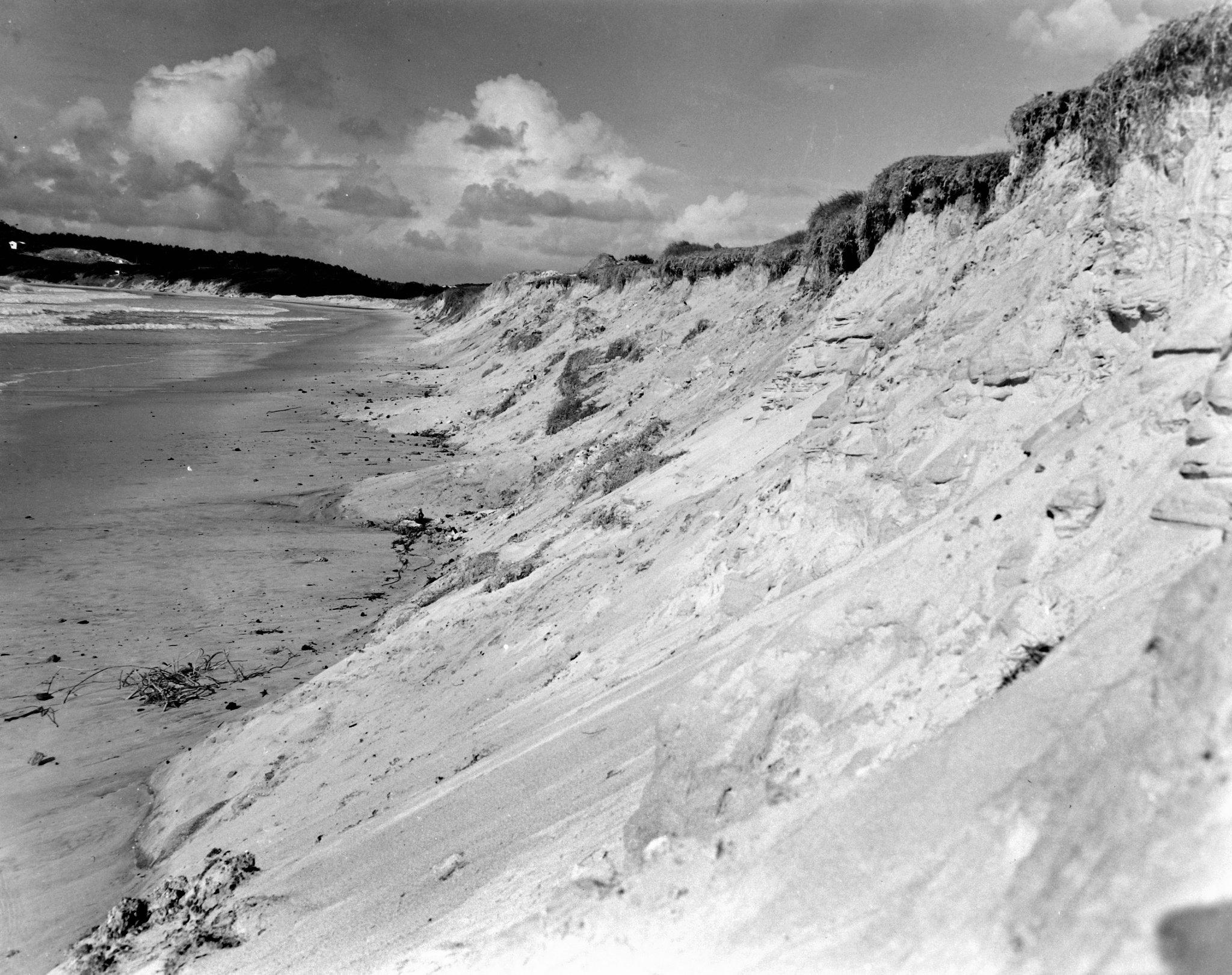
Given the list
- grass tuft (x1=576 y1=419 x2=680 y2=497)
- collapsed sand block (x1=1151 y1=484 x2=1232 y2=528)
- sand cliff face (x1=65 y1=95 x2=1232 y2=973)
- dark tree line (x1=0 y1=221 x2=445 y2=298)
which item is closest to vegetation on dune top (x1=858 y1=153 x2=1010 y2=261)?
sand cliff face (x1=65 y1=95 x2=1232 y2=973)

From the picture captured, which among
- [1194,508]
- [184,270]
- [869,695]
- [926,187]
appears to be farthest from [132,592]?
[184,270]

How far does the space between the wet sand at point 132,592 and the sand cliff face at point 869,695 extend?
0.72 m

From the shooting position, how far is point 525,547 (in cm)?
1105

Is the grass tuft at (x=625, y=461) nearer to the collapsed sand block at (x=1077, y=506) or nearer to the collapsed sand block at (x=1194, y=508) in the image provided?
the collapsed sand block at (x=1077, y=506)

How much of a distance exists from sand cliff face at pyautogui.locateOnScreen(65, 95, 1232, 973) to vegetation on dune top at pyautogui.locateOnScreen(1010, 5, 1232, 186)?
0.17 meters

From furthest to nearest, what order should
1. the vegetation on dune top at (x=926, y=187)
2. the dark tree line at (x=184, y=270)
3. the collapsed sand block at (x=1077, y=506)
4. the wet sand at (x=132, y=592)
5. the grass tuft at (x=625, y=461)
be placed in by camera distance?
the dark tree line at (x=184, y=270) → the grass tuft at (x=625, y=461) → the vegetation on dune top at (x=926, y=187) → the wet sand at (x=132, y=592) → the collapsed sand block at (x=1077, y=506)

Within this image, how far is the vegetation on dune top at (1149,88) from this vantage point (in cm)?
550

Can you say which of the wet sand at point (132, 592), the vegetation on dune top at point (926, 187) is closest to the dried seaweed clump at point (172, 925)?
the wet sand at point (132, 592)

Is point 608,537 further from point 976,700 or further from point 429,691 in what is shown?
point 976,700

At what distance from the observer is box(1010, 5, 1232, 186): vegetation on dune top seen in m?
5.50

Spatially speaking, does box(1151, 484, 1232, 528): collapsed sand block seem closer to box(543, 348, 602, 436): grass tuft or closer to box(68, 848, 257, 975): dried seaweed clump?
box(68, 848, 257, 975): dried seaweed clump

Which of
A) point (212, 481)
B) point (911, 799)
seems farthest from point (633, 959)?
point (212, 481)

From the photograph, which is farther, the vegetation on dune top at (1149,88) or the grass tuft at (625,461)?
the grass tuft at (625,461)

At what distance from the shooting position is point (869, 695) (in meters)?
4.19
